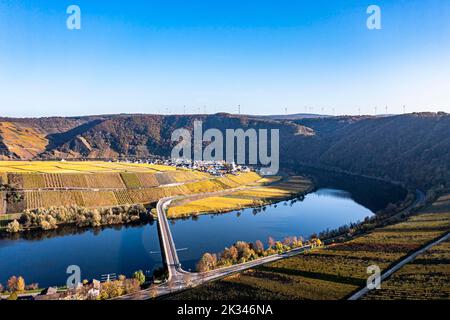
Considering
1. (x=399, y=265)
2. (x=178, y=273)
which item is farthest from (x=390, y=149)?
(x=178, y=273)

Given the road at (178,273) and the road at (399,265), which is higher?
the road at (399,265)

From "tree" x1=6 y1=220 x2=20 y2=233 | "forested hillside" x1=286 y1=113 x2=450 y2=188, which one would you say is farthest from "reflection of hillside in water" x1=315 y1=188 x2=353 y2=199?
"tree" x1=6 y1=220 x2=20 y2=233

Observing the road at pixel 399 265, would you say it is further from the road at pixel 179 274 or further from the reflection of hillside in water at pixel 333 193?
the reflection of hillside in water at pixel 333 193

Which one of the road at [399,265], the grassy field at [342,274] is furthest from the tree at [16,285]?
the road at [399,265]

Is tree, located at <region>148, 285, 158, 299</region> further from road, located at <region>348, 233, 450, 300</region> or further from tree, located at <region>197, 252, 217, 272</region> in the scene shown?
road, located at <region>348, 233, 450, 300</region>
